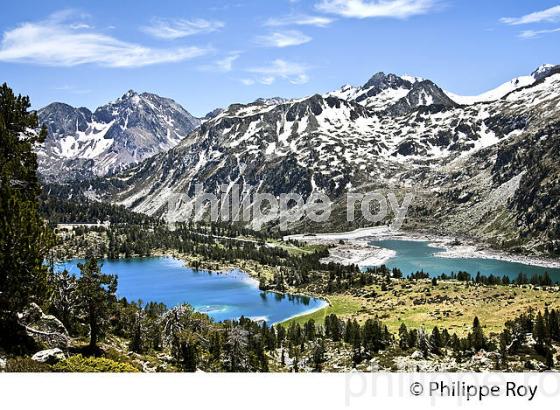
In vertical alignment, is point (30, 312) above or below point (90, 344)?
above

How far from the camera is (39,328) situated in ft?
118

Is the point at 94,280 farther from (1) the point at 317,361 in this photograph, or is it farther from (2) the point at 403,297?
(2) the point at 403,297

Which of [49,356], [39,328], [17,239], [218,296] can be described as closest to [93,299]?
[39,328]

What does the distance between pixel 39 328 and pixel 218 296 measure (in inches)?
5081

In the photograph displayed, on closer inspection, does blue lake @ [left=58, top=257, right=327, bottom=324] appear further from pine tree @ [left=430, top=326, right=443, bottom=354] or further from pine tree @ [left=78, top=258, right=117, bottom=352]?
pine tree @ [left=78, top=258, right=117, bottom=352]

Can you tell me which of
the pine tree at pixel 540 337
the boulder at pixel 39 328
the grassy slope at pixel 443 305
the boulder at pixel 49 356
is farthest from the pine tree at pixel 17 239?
the grassy slope at pixel 443 305

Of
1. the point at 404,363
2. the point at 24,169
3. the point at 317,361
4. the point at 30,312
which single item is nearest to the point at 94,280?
the point at 30,312

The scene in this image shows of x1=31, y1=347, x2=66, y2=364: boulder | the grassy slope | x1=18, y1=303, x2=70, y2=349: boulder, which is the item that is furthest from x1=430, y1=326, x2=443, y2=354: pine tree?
x1=31, y1=347, x2=66, y2=364: boulder

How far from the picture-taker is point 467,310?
119000mm

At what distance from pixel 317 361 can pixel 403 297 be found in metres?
77.6

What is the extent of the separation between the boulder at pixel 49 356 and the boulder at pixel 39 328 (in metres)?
2.14

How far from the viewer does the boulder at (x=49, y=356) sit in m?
30.2

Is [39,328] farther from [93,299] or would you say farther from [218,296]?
[218,296]
